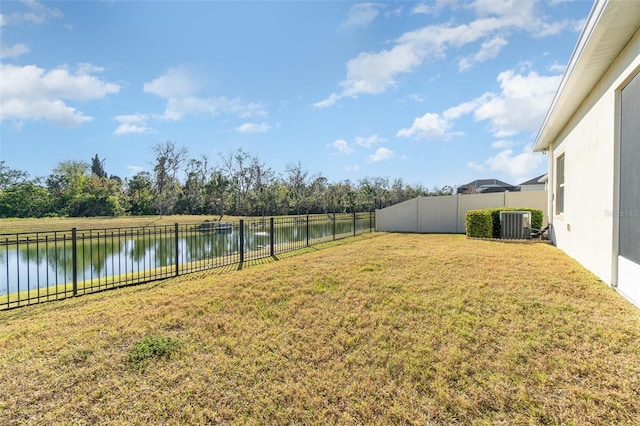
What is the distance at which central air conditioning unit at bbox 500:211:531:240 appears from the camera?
9.26 meters

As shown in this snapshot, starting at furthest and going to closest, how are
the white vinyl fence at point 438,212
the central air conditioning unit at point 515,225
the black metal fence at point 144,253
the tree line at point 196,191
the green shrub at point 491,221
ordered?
the tree line at point 196,191
the white vinyl fence at point 438,212
the green shrub at point 491,221
the central air conditioning unit at point 515,225
the black metal fence at point 144,253

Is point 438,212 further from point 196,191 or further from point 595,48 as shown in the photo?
point 196,191

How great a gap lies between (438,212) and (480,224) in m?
3.31

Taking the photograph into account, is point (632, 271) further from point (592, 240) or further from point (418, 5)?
point (418, 5)

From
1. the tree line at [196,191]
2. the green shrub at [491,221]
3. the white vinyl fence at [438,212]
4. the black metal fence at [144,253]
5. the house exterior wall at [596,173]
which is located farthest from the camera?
the tree line at [196,191]

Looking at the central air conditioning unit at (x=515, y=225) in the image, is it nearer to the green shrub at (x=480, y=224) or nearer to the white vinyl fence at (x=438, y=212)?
the green shrub at (x=480, y=224)

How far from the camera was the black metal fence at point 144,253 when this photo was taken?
14.6 ft

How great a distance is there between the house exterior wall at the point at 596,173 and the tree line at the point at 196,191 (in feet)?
92.9

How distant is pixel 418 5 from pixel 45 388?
9.43 meters

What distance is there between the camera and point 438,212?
44.1ft

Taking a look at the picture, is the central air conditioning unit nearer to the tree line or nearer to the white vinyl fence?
the white vinyl fence

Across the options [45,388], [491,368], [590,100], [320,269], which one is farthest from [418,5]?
Result: [45,388]

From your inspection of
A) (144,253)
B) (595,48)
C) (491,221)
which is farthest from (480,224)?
(144,253)

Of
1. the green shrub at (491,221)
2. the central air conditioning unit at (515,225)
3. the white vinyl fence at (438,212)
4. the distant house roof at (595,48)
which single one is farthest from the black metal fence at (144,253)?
the distant house roof at (595,48)
